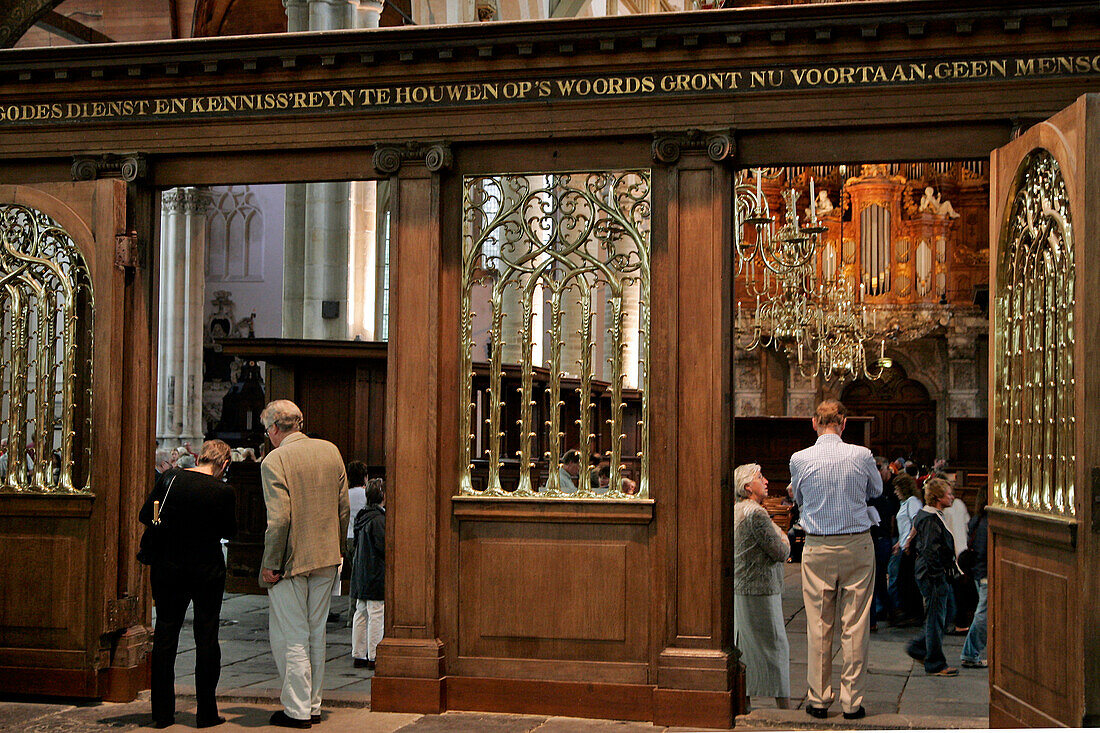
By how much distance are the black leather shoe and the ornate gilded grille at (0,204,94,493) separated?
6.02 feet

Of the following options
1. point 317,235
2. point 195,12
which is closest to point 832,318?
point 317,235

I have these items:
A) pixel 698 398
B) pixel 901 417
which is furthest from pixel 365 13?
pixel 901 417

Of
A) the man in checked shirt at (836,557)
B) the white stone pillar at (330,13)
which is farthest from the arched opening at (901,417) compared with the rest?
the man in checked shirt at (836,557)

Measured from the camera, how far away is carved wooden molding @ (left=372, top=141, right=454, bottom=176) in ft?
22.4

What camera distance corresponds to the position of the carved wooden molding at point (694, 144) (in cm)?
652

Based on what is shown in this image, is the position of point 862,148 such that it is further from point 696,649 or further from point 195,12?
point 195,12

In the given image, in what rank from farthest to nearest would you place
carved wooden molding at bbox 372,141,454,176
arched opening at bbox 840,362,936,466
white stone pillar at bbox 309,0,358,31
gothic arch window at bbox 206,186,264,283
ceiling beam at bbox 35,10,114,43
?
gothic arch window at bbox 206,186,264,283
arched opening at bbox 840,362,936,466
ceiling beam at bbox 35,10,114,43
white stone pillar at bbox 309,0,358,31
carved wooden molding at bbox 372,141,454,176

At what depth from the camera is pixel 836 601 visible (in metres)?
6.68

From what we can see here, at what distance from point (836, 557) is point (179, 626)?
3479 mm

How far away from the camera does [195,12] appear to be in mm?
23859

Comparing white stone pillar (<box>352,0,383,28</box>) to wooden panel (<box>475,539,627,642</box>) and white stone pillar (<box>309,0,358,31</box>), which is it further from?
wooden panel (<box>475,539,627,642</box>)

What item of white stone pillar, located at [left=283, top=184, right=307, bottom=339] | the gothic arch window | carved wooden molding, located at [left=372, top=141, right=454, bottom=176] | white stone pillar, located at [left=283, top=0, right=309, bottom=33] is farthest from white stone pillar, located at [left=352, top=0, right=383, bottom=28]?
the gothic arch window

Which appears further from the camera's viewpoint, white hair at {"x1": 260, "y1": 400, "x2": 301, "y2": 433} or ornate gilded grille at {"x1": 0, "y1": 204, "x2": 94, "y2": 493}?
ornate gilded grille at {"x1": 0, "y1": 204, "x2": 94, "y2": 493}

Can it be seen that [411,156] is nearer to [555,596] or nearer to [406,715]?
[555,596]
